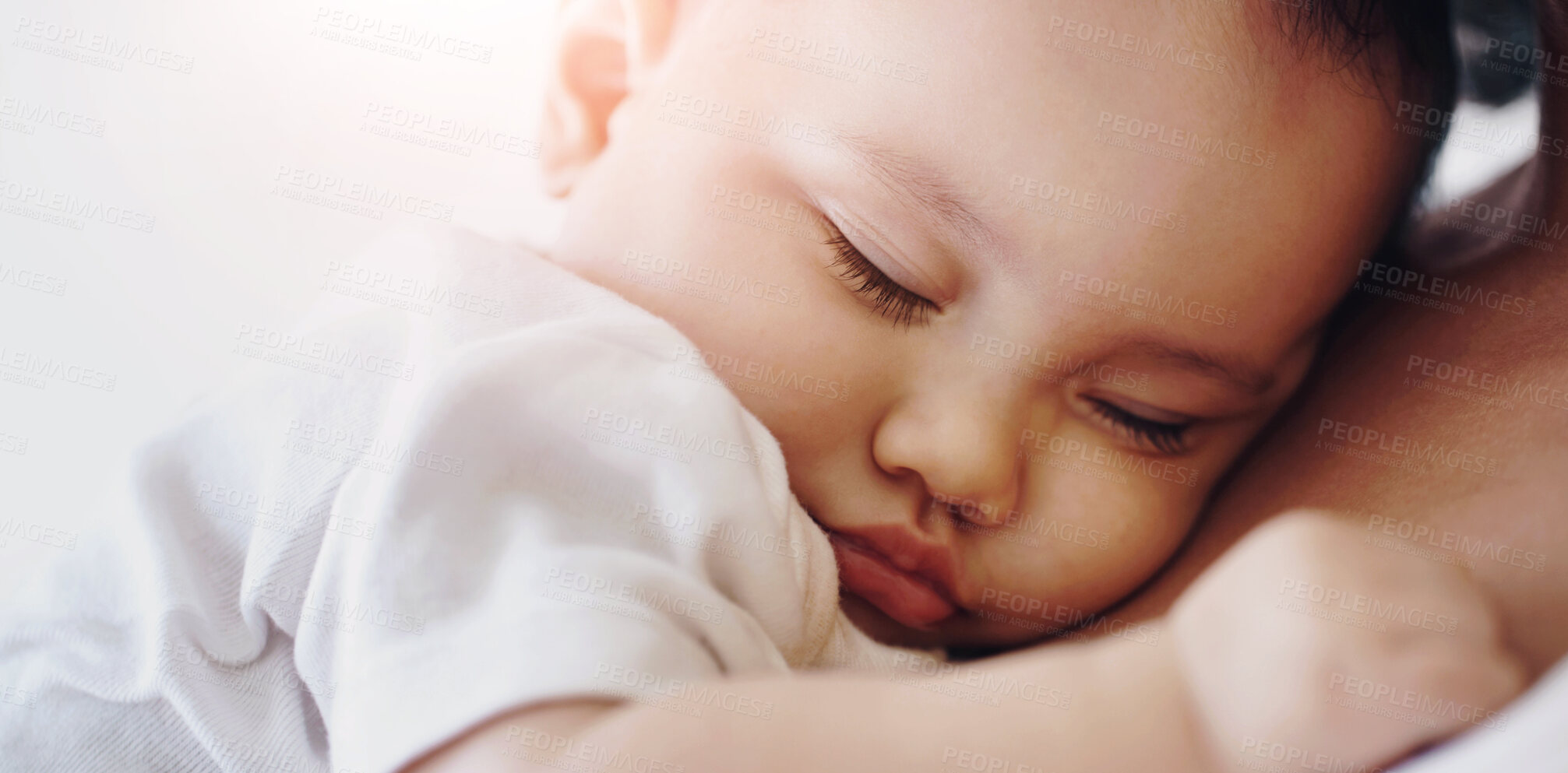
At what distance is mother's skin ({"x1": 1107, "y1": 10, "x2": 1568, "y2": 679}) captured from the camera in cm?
56

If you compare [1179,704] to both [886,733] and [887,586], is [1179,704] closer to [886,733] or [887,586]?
[886,733]

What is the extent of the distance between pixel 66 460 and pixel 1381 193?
0.92m

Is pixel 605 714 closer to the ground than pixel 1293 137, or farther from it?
closer to the ground

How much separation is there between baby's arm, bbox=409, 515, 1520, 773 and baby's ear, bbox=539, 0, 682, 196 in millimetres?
487

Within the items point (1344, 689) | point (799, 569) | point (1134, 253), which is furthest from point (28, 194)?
point (1344, 689)

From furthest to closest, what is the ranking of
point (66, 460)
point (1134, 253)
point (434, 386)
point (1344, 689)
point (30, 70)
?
1. point (30, 70)
2. point (66, 460)
3. point (1134, 253)
4. point (434, 386)
5. point (1344, 689)

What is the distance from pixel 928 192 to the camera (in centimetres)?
60

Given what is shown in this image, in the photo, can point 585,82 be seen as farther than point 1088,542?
Yes

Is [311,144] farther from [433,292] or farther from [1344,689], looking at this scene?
[1344,689]

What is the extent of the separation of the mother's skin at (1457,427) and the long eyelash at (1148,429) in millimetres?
62

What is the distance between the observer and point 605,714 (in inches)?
16.4

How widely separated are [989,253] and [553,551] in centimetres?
30

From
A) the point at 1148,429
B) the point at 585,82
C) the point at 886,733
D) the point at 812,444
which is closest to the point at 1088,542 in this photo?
the point at 1148,429

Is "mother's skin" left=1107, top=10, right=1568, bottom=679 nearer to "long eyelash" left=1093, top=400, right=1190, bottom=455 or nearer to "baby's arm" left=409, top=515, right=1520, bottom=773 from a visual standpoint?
"long eyelash" left=1093, top=400, right=1190, bottom=455
